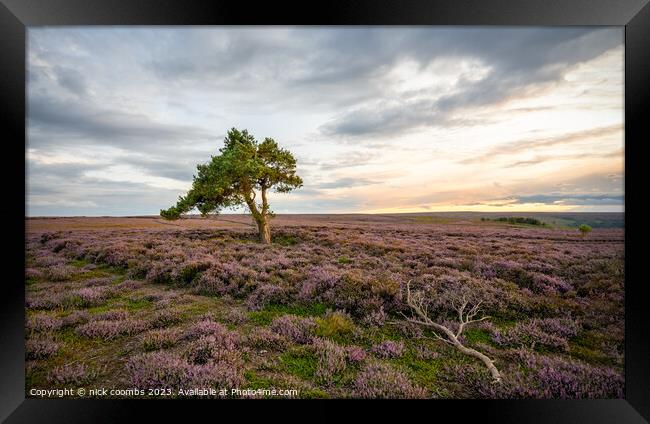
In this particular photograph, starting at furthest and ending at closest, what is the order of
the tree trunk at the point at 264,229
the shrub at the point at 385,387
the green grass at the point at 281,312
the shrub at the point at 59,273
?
1. the tree trunk at the point at 264,229
2. the shrub at the point at 59,273
3. the green grass at the point at 281,312
4. the shrub at the point at 385,387

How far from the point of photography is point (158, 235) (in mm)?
9156

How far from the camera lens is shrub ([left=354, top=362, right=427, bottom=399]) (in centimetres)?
314

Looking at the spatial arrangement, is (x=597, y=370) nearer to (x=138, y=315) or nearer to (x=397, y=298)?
(x=397, y=298)

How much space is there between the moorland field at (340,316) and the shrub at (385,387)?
0.02 metres

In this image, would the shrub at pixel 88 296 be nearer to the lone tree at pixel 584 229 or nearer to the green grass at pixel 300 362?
the green grass at pixel 300 362

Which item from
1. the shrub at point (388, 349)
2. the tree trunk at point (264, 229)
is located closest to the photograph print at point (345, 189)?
the shrub at point (388, 349)

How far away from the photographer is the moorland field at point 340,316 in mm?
3271

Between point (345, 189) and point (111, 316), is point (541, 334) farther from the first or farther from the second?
point (111, 316)

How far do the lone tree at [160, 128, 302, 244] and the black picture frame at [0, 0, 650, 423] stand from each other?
2.09 meters

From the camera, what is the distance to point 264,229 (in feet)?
23.5

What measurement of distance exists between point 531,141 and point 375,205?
119 inches

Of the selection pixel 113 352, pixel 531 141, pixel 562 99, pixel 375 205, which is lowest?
pixel 113 352

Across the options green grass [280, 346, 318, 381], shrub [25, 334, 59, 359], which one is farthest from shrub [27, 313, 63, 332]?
green grass [280, 346, 318, 381]
